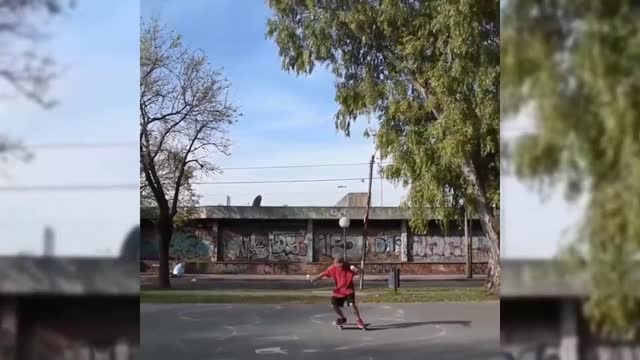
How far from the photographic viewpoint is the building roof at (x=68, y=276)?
4.11m

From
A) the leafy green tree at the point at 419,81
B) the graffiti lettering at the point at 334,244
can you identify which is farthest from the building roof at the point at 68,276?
the graffiti lettering at the point at 334,244

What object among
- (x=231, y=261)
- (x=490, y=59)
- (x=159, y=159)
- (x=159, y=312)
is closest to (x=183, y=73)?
(x=159, y=159)

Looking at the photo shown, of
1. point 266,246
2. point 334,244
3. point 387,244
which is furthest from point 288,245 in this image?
point 387,244

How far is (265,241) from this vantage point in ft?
82.1

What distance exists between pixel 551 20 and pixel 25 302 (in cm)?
357

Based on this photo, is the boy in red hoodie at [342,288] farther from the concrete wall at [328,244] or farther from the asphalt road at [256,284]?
the concrete wall at [328,244]

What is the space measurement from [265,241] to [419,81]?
1497 cm

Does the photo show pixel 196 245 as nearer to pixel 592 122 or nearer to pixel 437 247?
pixel 437 247

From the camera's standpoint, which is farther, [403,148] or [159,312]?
[403,148]

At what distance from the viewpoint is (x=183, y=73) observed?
275 inches

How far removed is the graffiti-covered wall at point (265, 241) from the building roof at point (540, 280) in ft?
66.5

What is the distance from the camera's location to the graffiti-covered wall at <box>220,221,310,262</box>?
936 inches

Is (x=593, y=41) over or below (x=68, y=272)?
over

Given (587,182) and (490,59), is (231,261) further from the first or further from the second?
(587,182)
